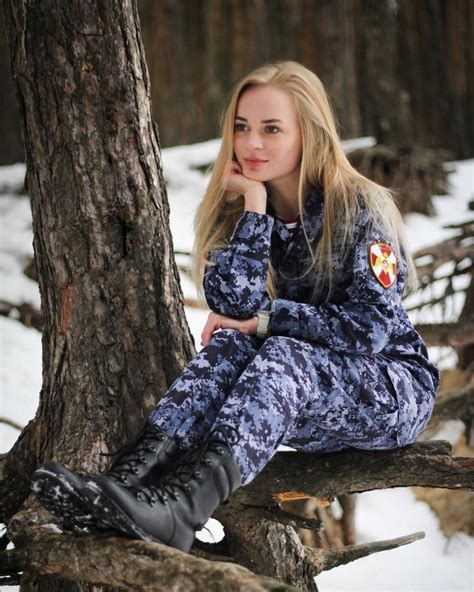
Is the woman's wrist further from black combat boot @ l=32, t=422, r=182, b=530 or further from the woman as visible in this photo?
black combat boot @ l=32, t=422, r=182, b=530

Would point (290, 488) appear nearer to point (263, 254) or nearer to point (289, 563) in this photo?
point (289, 563)

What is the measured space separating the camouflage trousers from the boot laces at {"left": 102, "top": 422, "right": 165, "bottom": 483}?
30 mm

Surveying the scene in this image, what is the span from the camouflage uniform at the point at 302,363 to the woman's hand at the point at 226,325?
0.02 meters

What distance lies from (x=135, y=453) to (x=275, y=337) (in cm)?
46

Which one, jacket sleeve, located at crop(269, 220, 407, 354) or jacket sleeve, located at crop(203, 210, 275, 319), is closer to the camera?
jacket sleeve, located at crop(269, 220, 407, 354)

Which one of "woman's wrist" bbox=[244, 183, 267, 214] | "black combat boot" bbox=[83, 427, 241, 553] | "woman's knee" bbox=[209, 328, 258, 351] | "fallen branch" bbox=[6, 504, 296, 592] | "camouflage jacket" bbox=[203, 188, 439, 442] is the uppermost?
"woman's wrist" bbox=[244, 183, 267, 214]

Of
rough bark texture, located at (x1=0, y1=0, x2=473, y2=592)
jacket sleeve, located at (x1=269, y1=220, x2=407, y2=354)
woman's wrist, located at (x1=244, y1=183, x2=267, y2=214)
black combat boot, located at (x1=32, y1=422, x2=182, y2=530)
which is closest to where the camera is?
black combat boot, located at (x1=32, y1=422, x2=182, y2=530)

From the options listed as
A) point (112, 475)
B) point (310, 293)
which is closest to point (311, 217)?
point (310, 293)

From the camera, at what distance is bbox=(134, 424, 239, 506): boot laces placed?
2062 millimetres

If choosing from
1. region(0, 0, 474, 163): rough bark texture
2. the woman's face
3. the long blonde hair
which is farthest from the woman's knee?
region(0, 0, 474, 163): rough bark texture

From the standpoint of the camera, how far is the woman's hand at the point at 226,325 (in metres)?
2.52

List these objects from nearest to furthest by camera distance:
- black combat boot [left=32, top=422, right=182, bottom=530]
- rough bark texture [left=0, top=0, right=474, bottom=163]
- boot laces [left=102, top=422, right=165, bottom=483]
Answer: black combat boot [left=32, top=422, right=182, bottom=530] → boot laces [left=102, top=422, right=165, bottom=483] → rough bark texture [left=0, top=0, right=474, bottom=163]

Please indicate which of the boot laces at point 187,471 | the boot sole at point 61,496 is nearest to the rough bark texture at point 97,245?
the boot laces at point 187,471

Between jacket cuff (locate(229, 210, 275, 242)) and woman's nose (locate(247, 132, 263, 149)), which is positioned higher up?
woman's nose (locate(247, 132, 263, 149))
